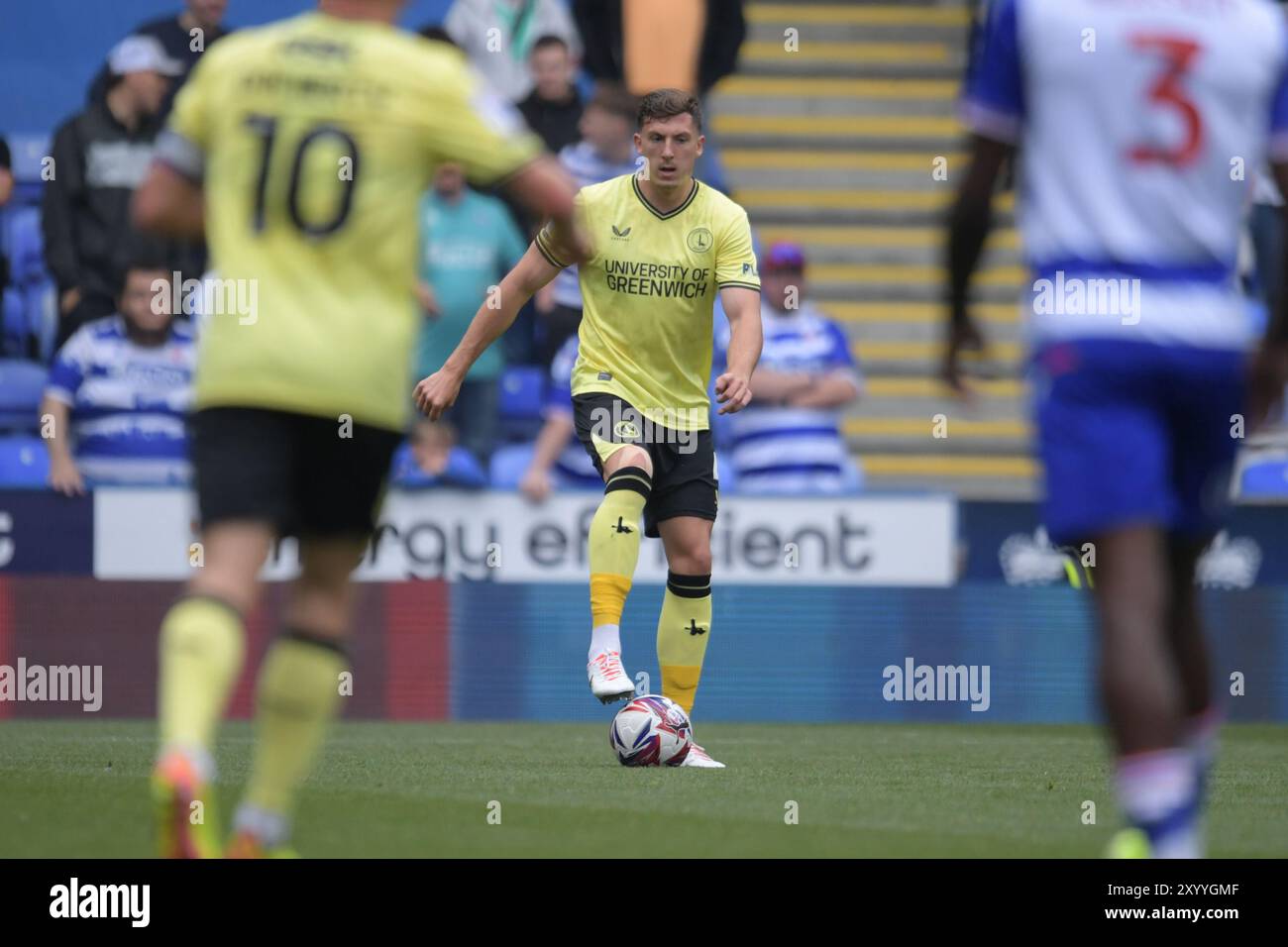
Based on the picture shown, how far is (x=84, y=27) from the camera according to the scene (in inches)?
610

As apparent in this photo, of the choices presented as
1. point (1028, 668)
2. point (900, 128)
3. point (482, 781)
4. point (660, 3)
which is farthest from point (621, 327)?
point (900, 128)

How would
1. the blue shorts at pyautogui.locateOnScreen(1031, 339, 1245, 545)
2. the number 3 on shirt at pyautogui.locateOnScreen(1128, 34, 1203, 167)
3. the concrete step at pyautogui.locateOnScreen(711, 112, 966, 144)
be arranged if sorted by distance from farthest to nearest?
the concrete step at pyautogui.locateOnScreen(711, 112, 966, 144), the number 3 on shirt at pyautogui.locateOnScreen(1128, 34, 1203, 167), the blue shorts at pyautogui.locateOnScreen(1031, 339, 1245, 545)

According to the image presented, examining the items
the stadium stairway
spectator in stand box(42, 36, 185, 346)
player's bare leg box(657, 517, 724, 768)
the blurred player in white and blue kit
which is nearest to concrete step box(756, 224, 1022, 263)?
the stadium stairway

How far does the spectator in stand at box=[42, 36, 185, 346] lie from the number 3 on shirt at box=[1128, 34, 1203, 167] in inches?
383

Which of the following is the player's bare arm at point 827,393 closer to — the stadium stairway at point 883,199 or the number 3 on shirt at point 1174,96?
the stadium stairway at point 883,199

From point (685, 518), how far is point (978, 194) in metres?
4.10

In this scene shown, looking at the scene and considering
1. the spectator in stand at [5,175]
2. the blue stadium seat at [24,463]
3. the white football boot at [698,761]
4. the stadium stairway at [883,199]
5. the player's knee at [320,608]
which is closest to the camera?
the player's knee at [320,608]

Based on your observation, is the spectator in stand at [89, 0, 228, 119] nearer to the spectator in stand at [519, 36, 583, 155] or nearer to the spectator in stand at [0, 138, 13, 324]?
the spectator in stand at [0, 138, 13, 324]

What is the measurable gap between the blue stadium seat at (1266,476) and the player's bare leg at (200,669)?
10713 mm

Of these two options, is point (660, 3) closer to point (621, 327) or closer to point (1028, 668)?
point (1028, 668)

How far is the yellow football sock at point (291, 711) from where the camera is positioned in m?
5.07

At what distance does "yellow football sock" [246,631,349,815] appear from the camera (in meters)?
5.07

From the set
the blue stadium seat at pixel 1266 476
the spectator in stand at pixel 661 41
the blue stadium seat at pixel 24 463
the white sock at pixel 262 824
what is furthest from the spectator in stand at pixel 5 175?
the white sock at pixel 262 824

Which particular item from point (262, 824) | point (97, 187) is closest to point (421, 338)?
point (97, 187)
